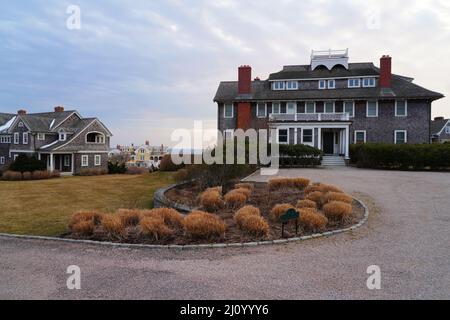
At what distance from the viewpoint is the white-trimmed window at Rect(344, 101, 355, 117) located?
105ft

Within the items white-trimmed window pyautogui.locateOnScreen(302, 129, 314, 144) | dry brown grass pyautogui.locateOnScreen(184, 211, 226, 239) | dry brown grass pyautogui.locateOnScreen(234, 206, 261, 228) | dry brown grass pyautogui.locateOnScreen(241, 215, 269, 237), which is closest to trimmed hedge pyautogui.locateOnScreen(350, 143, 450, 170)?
white-trimmed window pyautogui.locateOnScreen(302, 129, 314, 144)

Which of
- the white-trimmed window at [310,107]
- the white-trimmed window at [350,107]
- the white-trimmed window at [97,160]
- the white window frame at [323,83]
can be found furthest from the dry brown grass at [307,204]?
the white-trimmed window at [97,160]

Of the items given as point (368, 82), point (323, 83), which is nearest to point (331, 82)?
point (323, 83)

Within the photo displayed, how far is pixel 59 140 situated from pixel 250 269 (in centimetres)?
4251

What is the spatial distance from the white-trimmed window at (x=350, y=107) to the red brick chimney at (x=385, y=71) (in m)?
3.83

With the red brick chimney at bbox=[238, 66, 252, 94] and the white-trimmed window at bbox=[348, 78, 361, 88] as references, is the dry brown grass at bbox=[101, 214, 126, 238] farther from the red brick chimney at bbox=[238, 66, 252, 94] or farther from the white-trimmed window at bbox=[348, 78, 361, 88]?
the white-trimmed window at bbox=[348, 78, 361, 88]

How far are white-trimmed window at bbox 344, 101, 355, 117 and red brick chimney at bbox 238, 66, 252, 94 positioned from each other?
1014 cm

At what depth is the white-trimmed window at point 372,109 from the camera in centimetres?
3177

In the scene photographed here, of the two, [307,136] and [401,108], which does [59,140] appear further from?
[401,108]

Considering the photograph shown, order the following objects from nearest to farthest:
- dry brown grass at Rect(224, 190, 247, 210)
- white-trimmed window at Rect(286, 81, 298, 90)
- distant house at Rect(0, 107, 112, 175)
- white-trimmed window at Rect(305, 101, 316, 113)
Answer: dry brown grass at Rect(224, 190, 247, 210) → white-trimmed window at Rect(305, 101, 316, 113) → white-trimmed window at Rect(286, 81, 298, 90) → distant house at Rect(0, 107, 112, 175)

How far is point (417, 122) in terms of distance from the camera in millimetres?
30969

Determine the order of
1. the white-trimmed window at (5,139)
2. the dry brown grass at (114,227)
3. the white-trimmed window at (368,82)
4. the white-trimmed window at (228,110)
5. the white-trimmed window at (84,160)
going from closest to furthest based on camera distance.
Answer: the dry brown grass at (114,227)
the white-trimmed window at (368,82)
the white-trimmed window at (228,110)
the white-trimmed window at (84,160)
the white-trimmed window at (5,139)

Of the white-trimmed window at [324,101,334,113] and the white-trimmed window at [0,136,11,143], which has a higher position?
the white-trimmed window at [324,101,334,113]

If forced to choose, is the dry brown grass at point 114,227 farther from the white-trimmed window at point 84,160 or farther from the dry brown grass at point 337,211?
the white-trimmed window at point 84,160
